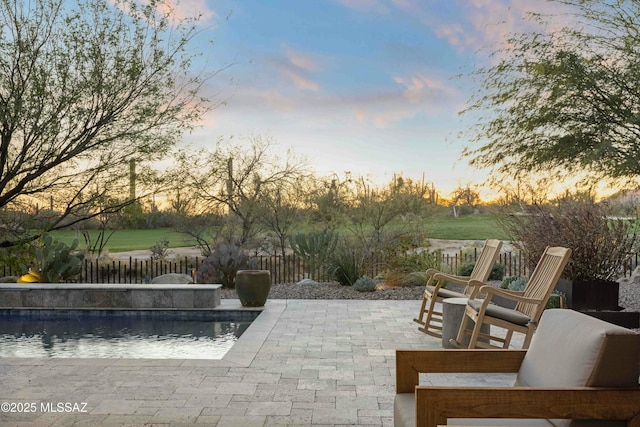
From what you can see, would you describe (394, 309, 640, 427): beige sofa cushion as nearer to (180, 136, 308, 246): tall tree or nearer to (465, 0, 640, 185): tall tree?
(465, 0, 640, 185): tall tree

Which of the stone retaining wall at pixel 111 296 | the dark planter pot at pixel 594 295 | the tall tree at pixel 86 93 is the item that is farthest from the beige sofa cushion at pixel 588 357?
the stone retaining wall at pixel 111 296

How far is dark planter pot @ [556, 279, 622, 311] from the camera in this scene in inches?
267

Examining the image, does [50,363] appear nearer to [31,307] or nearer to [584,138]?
[31,307]

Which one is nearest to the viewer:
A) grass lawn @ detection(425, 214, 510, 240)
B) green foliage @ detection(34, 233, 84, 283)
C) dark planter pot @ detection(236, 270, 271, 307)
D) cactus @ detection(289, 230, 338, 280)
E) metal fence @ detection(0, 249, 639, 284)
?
dark planter pot @ detection(236, 270, 271, 307)

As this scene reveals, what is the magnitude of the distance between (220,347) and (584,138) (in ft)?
18.0

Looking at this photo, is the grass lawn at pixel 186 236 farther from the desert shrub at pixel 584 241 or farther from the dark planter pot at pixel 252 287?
the dark planter pot at pixel 252 287

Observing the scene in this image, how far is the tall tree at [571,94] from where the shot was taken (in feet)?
24.9

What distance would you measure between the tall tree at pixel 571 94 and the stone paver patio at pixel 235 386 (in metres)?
3.45

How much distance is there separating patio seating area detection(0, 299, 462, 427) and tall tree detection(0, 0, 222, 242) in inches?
107

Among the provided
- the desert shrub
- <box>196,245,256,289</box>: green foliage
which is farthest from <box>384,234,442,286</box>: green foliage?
the desert shrub

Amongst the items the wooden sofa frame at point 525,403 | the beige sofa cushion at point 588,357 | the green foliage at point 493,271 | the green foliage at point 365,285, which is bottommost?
the green foliage at point 365,285

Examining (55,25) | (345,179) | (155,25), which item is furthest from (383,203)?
(55,25)

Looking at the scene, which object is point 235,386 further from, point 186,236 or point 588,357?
point 186,236

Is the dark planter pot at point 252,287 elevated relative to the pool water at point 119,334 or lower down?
elevated
